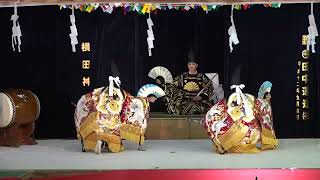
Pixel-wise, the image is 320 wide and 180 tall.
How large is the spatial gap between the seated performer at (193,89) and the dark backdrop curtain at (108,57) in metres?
0.32

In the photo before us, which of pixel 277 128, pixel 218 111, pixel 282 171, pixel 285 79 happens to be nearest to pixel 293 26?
pixel 285 79

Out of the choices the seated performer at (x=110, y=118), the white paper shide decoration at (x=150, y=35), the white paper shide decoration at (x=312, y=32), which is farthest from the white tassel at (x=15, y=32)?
the white paper shide decoration at (x=312, y=32)

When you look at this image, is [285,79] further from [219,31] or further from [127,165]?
[127,165]

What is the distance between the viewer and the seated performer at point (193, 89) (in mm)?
7543

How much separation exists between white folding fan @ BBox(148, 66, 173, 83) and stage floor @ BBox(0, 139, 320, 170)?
3.39 feet

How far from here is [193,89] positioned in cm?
770

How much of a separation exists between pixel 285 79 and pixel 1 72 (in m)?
3.67

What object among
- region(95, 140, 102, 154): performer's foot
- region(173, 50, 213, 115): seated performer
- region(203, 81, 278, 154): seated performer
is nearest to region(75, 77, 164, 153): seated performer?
region(95, 140, 102, 154): performer's foot

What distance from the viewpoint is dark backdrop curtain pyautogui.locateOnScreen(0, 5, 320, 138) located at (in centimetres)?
742

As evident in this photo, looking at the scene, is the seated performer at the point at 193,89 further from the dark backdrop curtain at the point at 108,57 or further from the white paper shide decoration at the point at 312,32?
the white paper shide decoration at the point at 312,32

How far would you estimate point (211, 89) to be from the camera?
7.71m

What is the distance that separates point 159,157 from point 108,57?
214 centimetres

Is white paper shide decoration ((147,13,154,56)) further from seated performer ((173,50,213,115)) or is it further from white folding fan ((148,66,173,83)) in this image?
seated performer ((173,50,213,115))

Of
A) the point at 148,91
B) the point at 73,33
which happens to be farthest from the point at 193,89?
the point at 73,33
